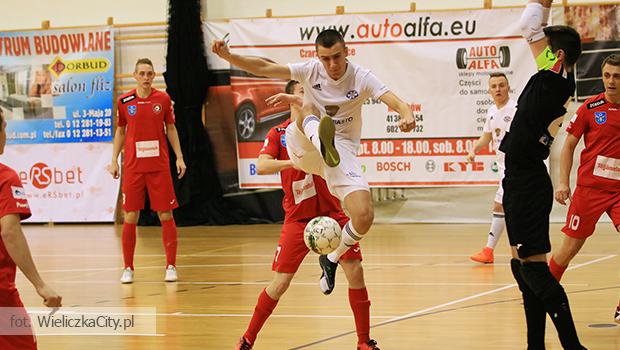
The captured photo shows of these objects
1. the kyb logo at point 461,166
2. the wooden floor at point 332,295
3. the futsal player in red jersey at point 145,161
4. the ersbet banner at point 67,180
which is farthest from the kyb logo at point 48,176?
the futsal player in red jersey at point 145,161

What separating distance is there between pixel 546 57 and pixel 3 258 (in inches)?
123

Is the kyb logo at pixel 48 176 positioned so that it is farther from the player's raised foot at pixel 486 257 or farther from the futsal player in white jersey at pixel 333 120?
the futsal player in white jersey at pixel 333 120

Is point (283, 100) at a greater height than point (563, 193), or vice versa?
point (283, 100)

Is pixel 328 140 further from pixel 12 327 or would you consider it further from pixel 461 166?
pixel 461 166

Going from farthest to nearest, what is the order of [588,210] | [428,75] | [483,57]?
[428,75] → [483,57] → [588,210]

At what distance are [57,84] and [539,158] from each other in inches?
509

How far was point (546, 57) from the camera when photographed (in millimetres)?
5293

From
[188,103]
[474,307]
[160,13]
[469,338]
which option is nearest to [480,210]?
[188,103]

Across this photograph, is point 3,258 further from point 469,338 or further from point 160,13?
point 160,13

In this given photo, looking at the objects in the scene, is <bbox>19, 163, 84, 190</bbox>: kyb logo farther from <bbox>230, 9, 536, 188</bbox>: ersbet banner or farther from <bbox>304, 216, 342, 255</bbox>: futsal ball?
<bbox>304, 216, 342, 255</bbox>: futsal ball

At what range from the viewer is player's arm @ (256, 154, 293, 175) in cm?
566

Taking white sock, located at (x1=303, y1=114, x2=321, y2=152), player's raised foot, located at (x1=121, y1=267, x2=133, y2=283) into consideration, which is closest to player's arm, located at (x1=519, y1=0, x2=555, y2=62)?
white sock, located at (x1=303, y1=114, x2=321, y2=152)

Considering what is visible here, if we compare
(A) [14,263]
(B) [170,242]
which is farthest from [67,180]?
(A) [14,263]

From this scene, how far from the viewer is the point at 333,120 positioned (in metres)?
5.82
